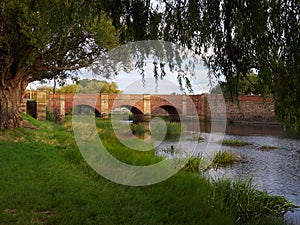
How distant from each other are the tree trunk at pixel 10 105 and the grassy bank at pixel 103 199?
4.07 m

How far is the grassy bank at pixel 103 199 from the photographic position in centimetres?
478

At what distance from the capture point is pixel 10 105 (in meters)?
12.8

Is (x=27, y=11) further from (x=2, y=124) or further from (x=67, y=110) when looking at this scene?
(x=67, y=110)

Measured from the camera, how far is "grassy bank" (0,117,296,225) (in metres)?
4.78

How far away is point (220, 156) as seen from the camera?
12531 mm

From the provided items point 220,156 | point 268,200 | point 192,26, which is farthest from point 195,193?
point 220,156

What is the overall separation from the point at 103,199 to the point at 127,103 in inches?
1195

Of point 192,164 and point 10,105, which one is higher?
point 10,105

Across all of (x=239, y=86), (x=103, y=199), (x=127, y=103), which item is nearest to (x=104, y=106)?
(x=127, y=103)

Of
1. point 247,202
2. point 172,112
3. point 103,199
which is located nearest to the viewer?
point 103,199

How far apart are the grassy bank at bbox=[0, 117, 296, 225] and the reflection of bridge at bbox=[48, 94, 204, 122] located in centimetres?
2314

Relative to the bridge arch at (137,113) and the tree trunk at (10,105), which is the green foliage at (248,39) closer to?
the tree trunk at (10,105)

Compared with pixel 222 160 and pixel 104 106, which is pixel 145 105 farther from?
pixel 222 160

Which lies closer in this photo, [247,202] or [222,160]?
[247,202]
